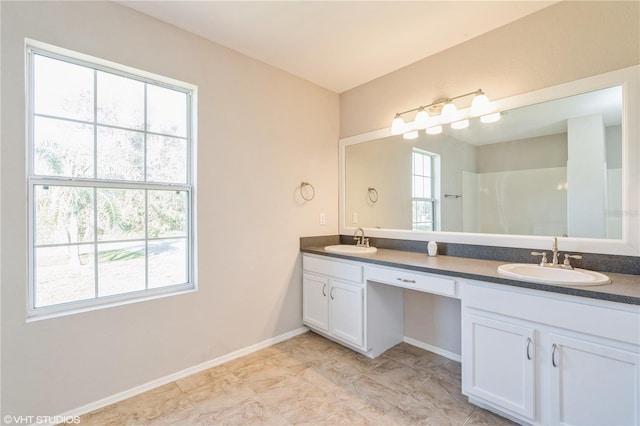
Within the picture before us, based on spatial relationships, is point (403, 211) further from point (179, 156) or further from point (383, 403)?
point (179, 156)

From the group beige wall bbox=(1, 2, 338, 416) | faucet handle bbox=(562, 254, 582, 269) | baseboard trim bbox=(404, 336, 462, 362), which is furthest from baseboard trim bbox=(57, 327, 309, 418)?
faucet handle bbox=(562, 254, 582, 269)

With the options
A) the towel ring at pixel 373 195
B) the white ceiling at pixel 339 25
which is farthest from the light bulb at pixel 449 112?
the towel ring at pixel 373 195

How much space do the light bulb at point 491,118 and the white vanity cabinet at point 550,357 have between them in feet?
4.19

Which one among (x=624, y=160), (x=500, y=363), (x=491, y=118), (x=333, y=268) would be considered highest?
(x=491, y=118)

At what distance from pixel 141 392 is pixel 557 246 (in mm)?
2904

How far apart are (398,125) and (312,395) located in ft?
7.41

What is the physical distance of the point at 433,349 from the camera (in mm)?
2572

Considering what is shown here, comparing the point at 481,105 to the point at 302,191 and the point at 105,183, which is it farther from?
the point at 105,183

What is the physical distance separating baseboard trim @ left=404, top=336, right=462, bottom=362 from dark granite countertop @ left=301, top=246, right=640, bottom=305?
819mm

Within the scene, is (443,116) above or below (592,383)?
above

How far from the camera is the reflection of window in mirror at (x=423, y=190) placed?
2.62 meters

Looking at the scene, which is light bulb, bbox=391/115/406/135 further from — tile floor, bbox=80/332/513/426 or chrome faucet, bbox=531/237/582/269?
tile floor, bbox=80/332/513/426

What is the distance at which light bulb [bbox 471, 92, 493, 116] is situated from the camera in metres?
2.15

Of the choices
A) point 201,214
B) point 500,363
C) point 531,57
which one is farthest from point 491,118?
point 201,214
